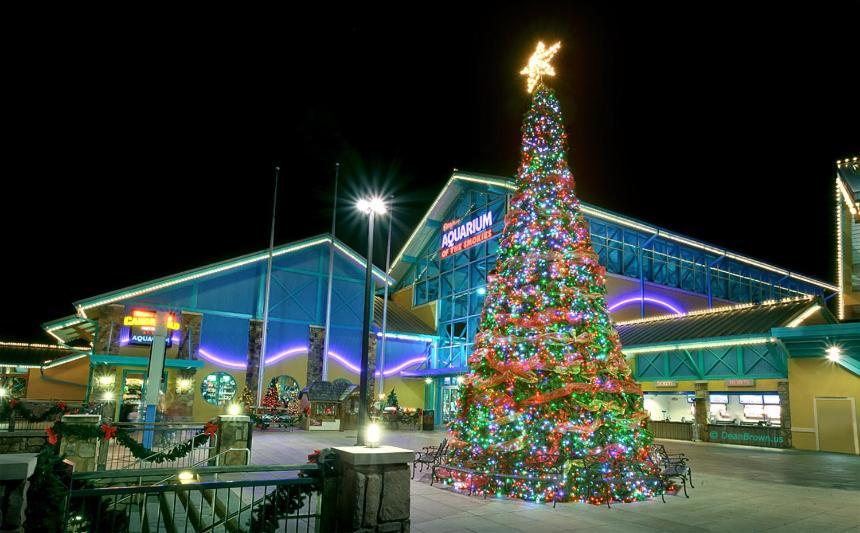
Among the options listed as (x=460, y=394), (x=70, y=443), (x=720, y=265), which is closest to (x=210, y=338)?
(x=70, y=443)

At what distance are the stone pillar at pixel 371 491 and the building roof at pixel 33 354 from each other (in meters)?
42.1

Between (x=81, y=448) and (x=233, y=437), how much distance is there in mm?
3074

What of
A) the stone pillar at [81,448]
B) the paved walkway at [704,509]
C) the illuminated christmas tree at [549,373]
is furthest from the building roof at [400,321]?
the illuminated christmas tree at [549,373]

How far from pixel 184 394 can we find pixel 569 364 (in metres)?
22.8

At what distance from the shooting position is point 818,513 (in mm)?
9320

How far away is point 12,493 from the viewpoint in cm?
435

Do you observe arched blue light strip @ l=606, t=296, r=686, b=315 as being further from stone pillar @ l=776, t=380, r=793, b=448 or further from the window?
the window

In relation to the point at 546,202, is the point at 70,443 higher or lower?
lower

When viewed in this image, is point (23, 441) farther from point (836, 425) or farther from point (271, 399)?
point (836, 425)

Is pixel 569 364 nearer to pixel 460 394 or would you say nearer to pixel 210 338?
pixel 460 394

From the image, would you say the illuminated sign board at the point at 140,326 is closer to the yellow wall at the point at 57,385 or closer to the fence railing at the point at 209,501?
the fence railing at the point at 209,501

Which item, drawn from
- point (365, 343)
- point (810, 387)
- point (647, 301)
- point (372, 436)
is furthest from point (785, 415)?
point (372, 436)

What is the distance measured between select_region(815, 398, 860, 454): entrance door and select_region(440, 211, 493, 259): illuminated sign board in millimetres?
16530

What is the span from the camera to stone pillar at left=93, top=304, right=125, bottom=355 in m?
27.3
